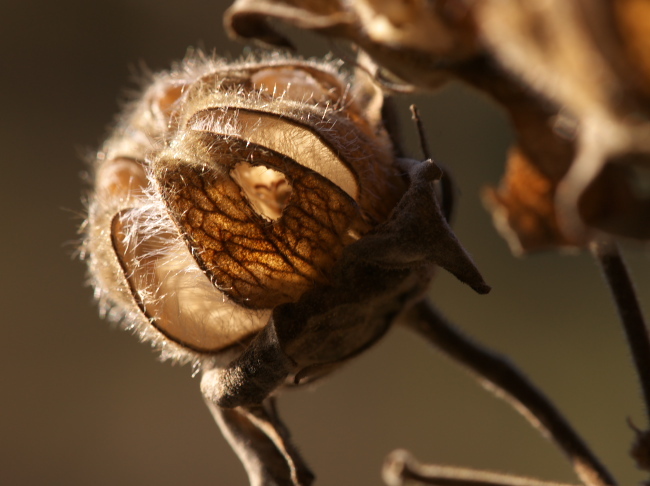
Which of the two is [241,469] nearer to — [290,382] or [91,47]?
[91,47]

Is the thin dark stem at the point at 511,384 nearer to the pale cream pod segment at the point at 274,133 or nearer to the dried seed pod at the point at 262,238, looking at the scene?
the dried seed pod at the point at 262,238

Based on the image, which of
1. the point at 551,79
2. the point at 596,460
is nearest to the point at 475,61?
the point at 551,79

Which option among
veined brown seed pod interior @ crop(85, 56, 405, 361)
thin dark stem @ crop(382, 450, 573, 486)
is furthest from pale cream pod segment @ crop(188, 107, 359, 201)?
thin dark stem @ crop(382, 450, 573, 486)

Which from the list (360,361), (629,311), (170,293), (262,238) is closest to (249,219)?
(262,238)

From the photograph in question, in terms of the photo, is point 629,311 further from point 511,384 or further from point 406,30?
point 406,30

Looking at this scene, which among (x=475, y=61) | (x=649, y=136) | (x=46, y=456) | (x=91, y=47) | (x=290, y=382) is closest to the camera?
(x=649, y=136)

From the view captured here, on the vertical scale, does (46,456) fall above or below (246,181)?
below
